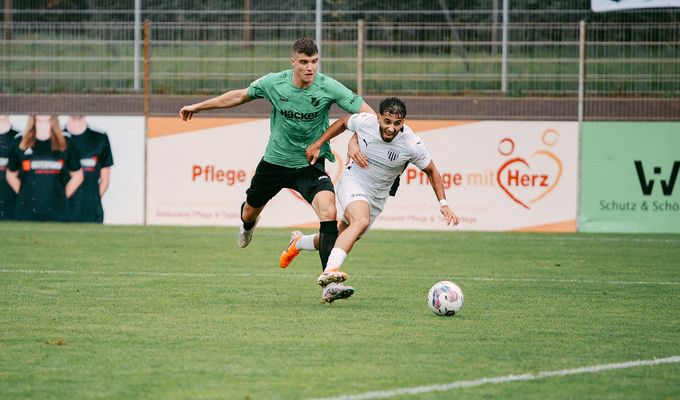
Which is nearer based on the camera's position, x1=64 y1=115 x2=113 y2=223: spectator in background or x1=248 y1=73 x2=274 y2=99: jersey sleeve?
x1=248 y1=73 x2=274 y2=99: jersey sleeve

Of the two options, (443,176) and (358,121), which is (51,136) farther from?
(358,121)

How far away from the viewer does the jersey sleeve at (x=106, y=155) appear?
19.9m

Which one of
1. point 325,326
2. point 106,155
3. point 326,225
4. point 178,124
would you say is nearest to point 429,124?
point 178,124

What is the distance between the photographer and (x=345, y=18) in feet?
74.0

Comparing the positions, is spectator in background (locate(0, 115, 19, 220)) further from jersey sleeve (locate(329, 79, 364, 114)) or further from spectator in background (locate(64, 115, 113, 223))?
jersey sleeve (locate(329, 79, 364, 114))

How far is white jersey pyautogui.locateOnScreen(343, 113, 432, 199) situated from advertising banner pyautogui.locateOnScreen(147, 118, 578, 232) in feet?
27.9

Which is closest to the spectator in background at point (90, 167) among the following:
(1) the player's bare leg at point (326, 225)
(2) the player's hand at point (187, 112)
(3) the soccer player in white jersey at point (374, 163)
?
(2) the player's hand at point (187, 112)

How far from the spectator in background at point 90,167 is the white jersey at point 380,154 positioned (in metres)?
9.96

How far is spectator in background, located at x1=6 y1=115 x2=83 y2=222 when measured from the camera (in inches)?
783

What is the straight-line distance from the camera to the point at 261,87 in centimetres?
1066

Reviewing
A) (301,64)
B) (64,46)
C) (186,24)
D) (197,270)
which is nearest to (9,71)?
(64,46)

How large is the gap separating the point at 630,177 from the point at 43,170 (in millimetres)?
9659

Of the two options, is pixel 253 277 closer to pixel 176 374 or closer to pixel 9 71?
pixel 176 374

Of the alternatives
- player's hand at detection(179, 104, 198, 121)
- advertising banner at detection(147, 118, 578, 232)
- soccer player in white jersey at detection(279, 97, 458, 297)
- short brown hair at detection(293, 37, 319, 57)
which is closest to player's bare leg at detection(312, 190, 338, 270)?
soccer player in white jersey at detection(279, 97, 458, 297)
